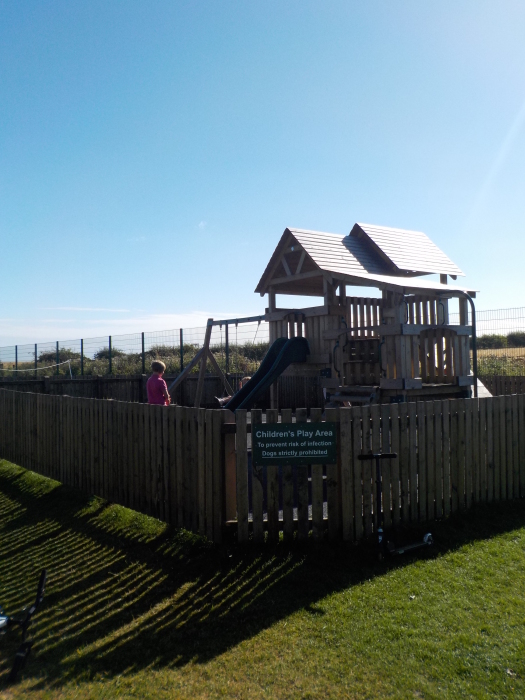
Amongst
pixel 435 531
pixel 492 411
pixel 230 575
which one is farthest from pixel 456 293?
pixel 230 575

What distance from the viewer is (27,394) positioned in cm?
1206

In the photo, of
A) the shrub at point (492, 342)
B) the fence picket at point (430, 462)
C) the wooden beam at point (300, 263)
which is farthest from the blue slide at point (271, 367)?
the shrub at point (492, 342)

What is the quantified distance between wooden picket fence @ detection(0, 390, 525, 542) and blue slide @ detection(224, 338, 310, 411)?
13.2ft

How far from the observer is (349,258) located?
47.8 feet

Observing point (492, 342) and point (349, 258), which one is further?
point (492, 342)

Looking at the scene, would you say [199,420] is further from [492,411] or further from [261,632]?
[492,411]

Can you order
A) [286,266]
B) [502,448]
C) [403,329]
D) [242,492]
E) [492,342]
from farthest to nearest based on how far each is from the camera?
[492,342] → [286,266] → [403,329] → [502,448] → [242,492]

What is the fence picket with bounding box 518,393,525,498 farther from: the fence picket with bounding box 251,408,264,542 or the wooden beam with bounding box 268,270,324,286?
the wooden beam with bounding box 268,270,324,286

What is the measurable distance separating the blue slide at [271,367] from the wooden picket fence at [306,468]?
4.01m

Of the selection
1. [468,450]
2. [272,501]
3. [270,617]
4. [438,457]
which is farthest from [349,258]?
[270,617]

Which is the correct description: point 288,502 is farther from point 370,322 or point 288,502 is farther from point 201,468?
point 370,322

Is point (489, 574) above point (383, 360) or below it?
below

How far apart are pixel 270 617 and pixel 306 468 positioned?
1856 mm

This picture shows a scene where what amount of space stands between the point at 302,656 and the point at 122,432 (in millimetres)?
4835
